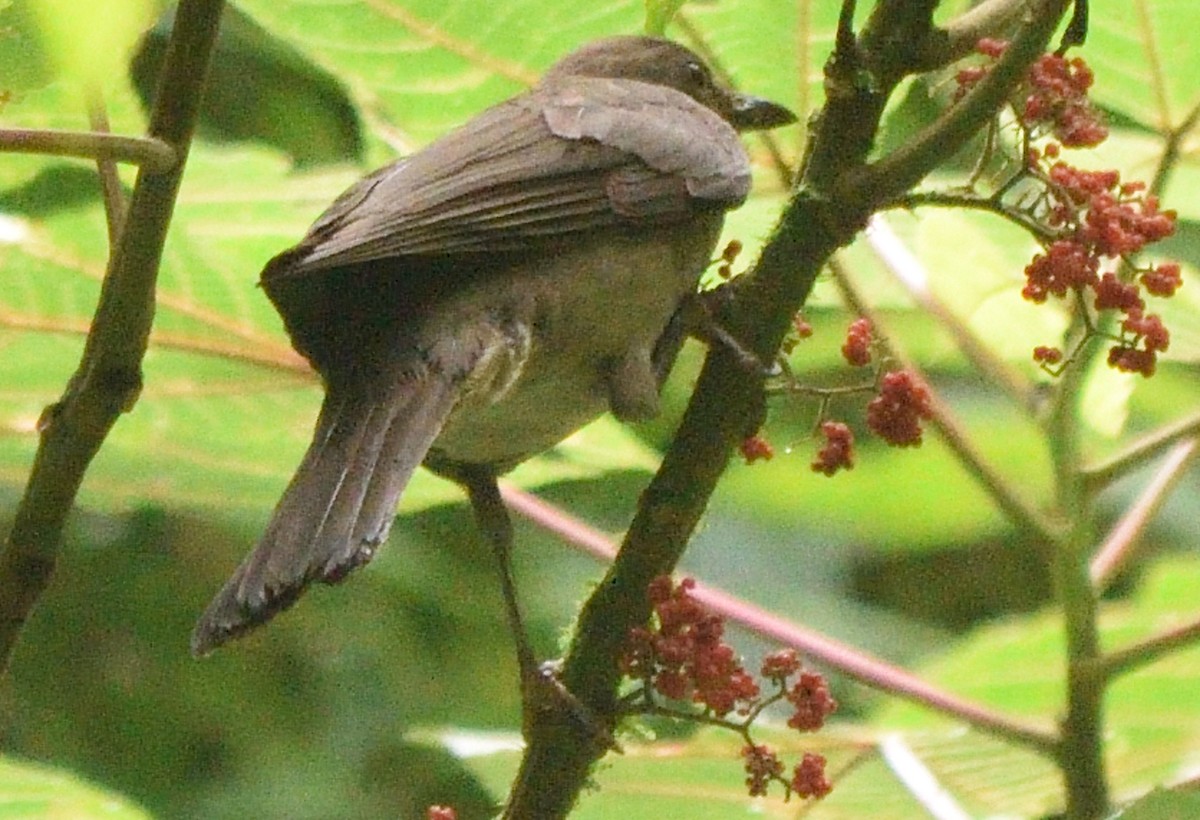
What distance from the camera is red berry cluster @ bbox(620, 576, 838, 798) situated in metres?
1.85

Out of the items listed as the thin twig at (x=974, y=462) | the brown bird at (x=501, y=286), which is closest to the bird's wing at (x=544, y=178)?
the brown bird at (x=501, y=286)

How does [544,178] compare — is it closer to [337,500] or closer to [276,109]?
[337,500]

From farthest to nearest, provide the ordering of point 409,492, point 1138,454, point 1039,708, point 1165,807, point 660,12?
1. point 1039,708
2. point 409,492
3. point 1138,454
4. point 660,12
5. point 1165,807

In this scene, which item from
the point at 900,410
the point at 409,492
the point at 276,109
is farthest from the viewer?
the point at 276,109

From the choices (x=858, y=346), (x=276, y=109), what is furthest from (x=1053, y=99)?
(x=276, y=109)

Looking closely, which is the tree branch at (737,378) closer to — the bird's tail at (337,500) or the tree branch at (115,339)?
the bird's tail at (337,500)

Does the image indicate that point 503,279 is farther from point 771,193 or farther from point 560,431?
point 771,193

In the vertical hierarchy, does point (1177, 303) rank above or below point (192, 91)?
above

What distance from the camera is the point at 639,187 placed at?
2562 millimetres

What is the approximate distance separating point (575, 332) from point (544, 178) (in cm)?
19

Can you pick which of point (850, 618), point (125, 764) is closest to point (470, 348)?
point (125, 764)

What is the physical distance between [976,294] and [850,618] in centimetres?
195

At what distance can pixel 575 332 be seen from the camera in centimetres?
250

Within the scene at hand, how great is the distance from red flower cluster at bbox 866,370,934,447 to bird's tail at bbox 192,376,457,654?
0.48 metres
